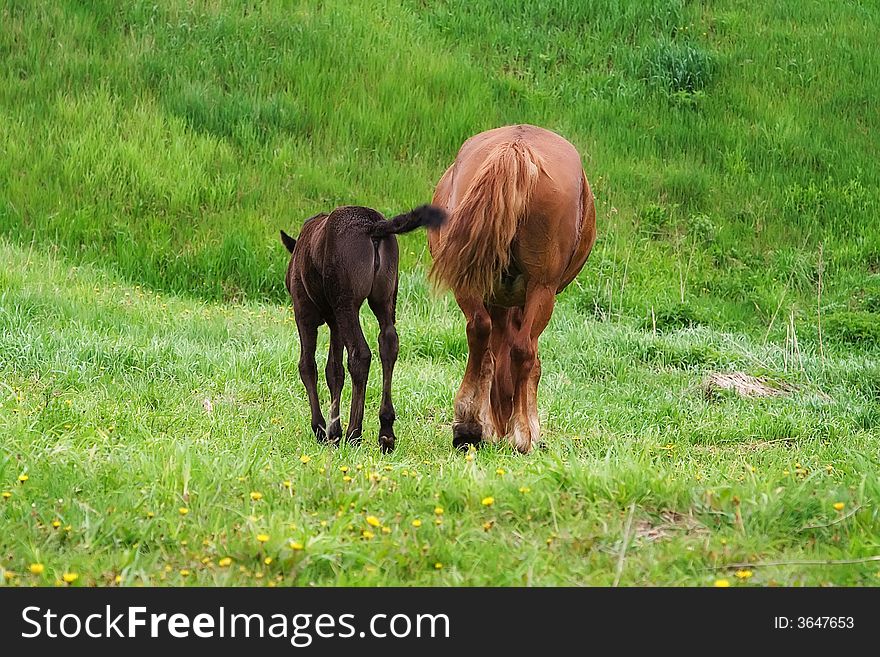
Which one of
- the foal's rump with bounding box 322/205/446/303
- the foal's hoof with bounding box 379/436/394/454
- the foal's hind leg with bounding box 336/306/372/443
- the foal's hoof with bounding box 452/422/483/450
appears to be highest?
the foal's rump with bounding box 322/205/446/303

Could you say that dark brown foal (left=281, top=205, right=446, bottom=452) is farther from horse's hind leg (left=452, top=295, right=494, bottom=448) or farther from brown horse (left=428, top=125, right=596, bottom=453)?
horse's hind leg (left=452, top=295, right=494, bottom=448)

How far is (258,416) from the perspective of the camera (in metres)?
6.21

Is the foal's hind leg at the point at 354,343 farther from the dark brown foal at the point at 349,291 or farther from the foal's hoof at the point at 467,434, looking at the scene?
the foal's hoof at the point at 467,434

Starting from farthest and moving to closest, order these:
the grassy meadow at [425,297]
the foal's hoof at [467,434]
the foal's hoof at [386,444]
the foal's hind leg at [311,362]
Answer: the foal's hoof at [467,434]
the foal's hind leg at [311,362]
the foal's hoof at [386,444]
the grassy meadow at [425,297]

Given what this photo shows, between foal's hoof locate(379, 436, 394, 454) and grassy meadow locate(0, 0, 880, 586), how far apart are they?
0.25 feet

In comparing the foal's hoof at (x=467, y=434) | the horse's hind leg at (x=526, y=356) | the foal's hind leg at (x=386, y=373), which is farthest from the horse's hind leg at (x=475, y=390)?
the foal's hind leg at (x=386, y=373)

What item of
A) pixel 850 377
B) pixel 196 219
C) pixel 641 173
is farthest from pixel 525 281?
pixel 641 173

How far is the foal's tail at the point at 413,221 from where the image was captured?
500 cm

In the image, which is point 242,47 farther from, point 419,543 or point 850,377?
point 419,543

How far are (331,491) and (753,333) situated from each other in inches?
324

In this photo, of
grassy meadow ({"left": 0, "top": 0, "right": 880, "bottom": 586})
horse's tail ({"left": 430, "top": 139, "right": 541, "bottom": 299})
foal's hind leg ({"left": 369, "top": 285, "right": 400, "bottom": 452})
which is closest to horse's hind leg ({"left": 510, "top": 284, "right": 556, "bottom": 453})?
grassy meadow ({"left": 0, "top": 0, "right": 880, "bottom": 586})

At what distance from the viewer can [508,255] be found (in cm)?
541

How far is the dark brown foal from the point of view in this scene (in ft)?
17.3

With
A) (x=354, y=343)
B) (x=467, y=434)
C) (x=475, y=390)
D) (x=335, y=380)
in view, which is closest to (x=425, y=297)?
(x=475, y=390)
